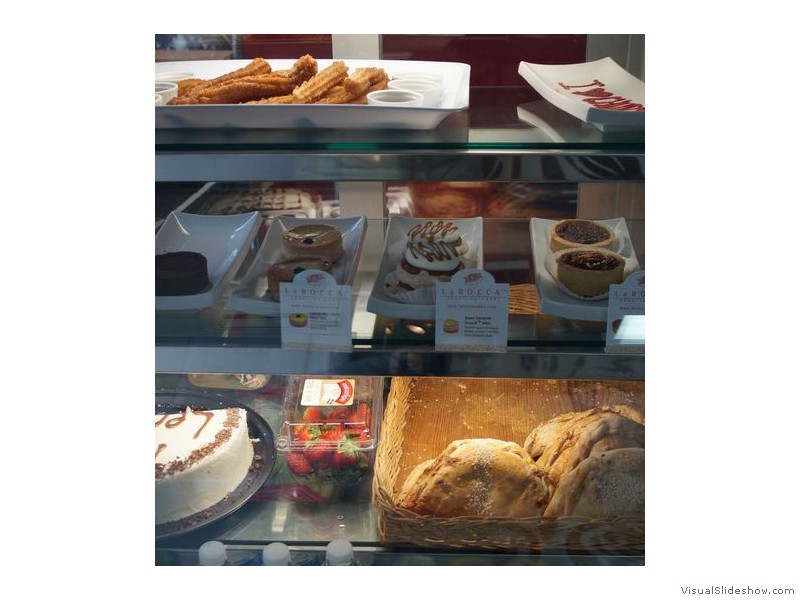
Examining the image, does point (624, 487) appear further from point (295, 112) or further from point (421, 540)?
point (295, 112)

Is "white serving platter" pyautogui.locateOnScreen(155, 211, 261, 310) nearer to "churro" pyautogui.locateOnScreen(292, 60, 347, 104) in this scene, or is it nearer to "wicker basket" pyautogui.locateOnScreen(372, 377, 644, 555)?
"churro" pyautogui.locateOnScreen(292, 60, 347, 104)

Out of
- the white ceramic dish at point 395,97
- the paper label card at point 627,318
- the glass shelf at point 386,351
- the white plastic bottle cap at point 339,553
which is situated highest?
the white ceramic dish at point 395,97

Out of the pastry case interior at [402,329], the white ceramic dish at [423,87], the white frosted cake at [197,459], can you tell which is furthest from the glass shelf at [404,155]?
the white frosted cake at [197,459]

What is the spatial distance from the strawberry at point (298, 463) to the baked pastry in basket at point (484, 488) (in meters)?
0.24

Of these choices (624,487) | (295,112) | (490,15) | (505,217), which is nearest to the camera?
(490,15)

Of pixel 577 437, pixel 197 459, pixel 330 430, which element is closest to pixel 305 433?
pixel 330 430

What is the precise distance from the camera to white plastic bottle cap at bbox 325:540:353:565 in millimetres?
1386

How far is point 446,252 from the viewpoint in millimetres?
1385

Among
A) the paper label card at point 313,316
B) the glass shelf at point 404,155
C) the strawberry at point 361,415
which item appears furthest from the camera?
the strawberry at point 361,415

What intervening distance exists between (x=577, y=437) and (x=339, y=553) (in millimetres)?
513

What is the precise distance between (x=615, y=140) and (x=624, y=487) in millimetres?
687

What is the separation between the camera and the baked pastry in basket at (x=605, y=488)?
144 centimetres

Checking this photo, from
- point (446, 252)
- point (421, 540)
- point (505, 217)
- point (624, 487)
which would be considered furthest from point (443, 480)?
point (505, 217)

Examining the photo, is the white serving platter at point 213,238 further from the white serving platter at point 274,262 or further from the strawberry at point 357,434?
the strawberry at point 357,434
